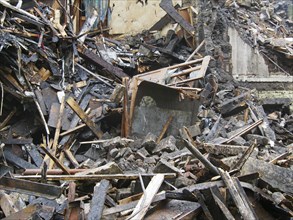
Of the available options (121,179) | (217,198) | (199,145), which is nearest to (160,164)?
(121,179)

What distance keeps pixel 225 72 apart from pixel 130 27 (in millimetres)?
2905

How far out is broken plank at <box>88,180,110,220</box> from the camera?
363cm

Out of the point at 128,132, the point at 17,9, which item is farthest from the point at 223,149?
the point at 17,9

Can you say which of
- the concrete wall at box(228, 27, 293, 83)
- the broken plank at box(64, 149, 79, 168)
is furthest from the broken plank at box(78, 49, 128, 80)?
the concrete wall at box(228, 27, 293, 83)

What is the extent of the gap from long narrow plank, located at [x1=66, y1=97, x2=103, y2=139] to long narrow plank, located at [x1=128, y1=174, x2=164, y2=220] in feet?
10.3

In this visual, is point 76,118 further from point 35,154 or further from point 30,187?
point 30,187

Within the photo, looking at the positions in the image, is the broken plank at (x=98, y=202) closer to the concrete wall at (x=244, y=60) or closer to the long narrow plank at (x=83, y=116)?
the long narrow plank at (x=83, y=116)

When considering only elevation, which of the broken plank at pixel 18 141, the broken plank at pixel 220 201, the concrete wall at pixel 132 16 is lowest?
the broken plank at pixel 18 141

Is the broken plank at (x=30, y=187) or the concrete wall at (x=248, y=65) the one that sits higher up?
the concrete wall at (x=248, y=65)

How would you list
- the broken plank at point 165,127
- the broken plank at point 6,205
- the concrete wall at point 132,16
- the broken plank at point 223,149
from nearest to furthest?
the broken plank at point 6,205 → the broken plank at point 223,149 → the broken plank at point 165,127 → the concrete wall at point 132,16

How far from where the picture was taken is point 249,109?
28.2ft

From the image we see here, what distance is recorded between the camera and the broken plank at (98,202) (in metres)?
3.63

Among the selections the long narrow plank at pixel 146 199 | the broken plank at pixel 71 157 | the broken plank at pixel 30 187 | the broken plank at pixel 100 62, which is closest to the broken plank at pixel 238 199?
the long narrow plank at pixel 146 199

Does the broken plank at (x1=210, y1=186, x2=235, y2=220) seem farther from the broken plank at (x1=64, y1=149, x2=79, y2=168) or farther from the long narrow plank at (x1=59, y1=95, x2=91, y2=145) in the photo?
the long narrow plank at (x1=59, y1=95, x2=91, y2=145)
